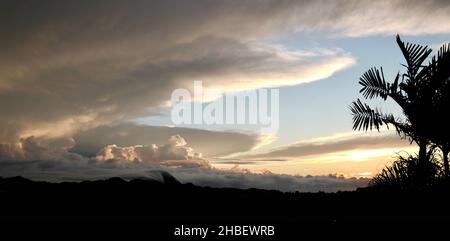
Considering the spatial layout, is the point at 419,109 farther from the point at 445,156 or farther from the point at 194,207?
the point at 194,207

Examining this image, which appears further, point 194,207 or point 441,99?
point 441,99

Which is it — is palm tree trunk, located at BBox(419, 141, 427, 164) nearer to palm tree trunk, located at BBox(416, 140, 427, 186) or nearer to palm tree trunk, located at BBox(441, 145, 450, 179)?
palm tree trunk, located at BBox(416, 140, 427, 186)

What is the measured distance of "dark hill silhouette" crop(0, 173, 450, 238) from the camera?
5.97 metres

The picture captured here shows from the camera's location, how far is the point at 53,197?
20.5 ft

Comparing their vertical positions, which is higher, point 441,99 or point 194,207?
point 441,99

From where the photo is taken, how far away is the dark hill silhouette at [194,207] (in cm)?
597

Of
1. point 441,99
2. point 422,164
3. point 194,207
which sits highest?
point 441,99

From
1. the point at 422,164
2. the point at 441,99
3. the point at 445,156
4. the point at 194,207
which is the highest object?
the point at 441,99

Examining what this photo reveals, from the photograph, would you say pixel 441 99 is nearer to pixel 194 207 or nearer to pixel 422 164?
pixel 422 164

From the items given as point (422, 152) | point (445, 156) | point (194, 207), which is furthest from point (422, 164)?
point (194, 207)

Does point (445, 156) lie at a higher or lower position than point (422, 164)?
higher

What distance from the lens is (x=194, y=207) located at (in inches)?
285
